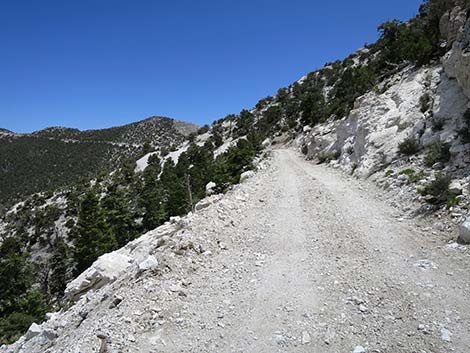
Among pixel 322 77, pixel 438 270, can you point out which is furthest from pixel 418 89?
pixel 322 77

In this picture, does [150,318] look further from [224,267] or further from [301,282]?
[301,282]

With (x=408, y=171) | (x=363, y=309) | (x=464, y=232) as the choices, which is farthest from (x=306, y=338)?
(x=408, y=171)

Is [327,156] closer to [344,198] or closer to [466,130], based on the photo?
[344,198]

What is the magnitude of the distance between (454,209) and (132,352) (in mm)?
8546

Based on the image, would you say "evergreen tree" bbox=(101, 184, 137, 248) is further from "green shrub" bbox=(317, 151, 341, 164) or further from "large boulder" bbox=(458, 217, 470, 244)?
"large boulder" bbox=(458, 217, 470, 244)

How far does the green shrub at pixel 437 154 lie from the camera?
447 inches

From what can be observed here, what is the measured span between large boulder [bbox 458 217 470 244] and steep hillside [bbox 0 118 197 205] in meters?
83.9

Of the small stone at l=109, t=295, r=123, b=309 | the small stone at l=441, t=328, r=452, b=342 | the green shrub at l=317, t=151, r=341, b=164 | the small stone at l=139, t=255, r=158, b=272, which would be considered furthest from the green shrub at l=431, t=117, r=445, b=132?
the small stone at l=109, t=295, r=123, b=309

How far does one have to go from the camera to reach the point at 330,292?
6.23 meters

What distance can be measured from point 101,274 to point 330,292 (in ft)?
25.7

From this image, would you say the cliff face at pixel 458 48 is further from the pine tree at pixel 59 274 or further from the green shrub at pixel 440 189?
the pine tree at pixel 59 274

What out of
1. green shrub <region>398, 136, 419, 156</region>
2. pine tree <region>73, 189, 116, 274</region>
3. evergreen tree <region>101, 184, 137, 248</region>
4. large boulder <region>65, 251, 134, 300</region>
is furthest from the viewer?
evergreen tree <region>101, 184, 137, 248</region>

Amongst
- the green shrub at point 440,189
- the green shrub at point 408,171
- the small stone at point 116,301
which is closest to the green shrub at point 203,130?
the green shrub at point 408,171

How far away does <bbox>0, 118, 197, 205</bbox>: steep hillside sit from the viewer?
102m
